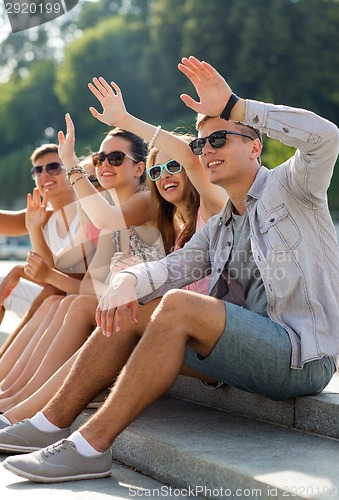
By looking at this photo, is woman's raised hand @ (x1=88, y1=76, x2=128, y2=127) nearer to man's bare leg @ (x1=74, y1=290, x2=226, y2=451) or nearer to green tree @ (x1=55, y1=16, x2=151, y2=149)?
man's bare leg @ (x1=74, y1=290, x2=226, y2=451)

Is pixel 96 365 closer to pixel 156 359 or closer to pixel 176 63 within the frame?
pixel 156 359

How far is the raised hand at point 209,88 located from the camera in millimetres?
3701

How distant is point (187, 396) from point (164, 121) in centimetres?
4097

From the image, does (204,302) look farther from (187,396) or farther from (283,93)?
(283,93)

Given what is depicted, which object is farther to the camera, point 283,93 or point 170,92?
point 170,92

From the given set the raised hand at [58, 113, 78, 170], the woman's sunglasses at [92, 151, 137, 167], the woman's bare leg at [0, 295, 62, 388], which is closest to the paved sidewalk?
the woman's bare leg at [0, 295, 62, 388]

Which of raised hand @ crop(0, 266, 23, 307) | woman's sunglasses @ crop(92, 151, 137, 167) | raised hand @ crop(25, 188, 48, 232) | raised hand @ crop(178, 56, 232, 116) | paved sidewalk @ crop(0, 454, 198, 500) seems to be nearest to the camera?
paved sidewalk @ crop(0, 454, 198, 500)

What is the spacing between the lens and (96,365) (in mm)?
3727

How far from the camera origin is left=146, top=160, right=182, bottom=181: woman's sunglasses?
4.97m

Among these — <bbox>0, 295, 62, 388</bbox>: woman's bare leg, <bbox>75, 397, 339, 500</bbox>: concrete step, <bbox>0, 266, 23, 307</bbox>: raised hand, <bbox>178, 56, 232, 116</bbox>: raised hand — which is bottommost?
<bbox>75, 397, 339, 500</bbox>: concrete step

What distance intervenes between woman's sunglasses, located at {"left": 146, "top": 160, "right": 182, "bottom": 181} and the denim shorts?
1.54 meters

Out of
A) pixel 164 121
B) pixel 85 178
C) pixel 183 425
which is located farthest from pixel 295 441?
pixel 164 121

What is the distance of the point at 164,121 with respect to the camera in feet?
148

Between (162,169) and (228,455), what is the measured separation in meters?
2.09
